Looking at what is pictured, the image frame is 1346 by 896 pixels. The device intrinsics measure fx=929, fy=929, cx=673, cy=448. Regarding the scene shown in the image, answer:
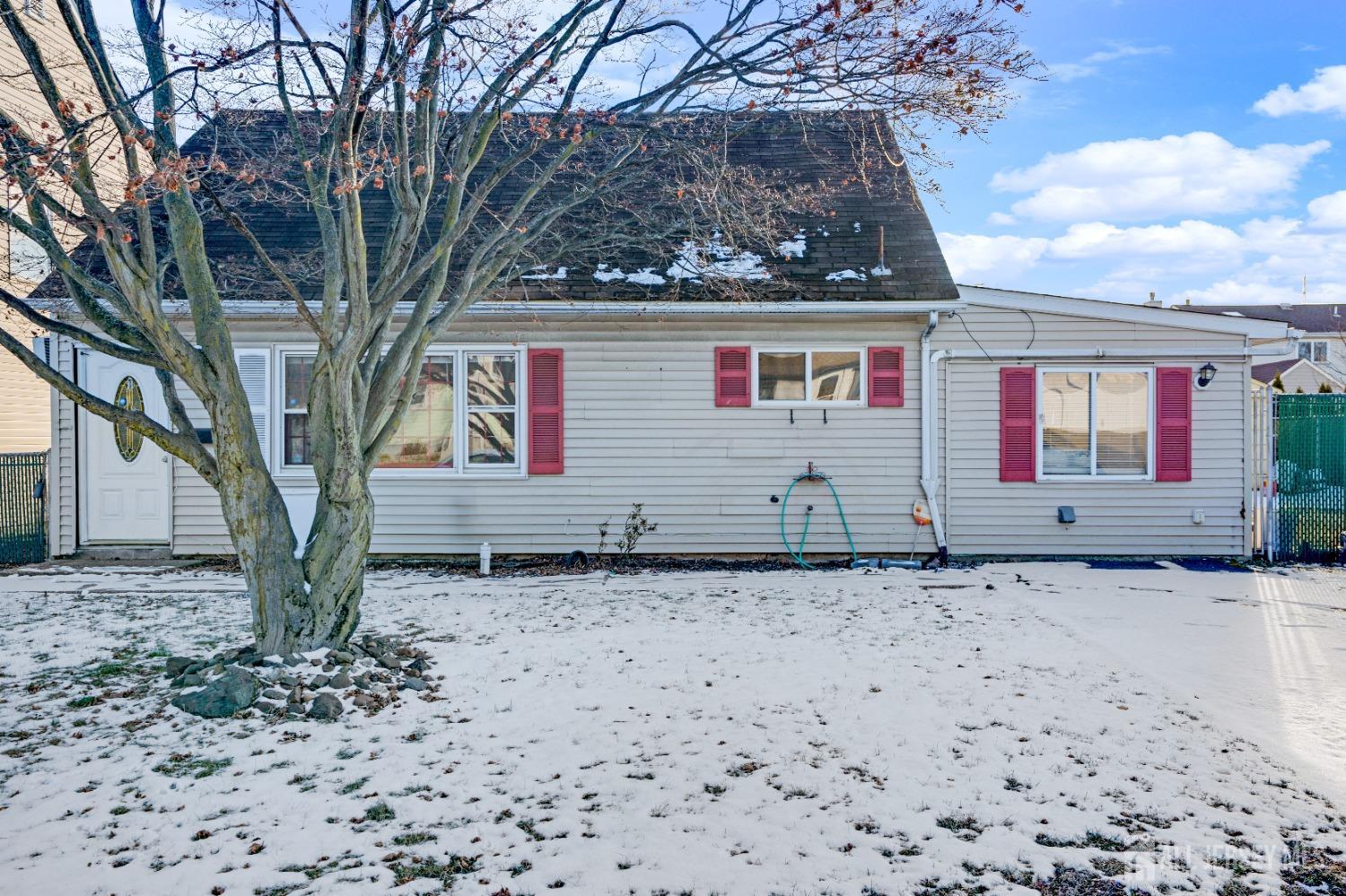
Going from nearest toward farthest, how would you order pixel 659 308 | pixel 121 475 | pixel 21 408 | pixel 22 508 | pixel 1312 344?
pixel 659 308, pixel 121 475, pixel 22 508, pixel 21 408, pixel 1312 344

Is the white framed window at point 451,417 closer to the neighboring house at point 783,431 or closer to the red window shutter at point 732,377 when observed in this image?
the neighboring house at point 783,431

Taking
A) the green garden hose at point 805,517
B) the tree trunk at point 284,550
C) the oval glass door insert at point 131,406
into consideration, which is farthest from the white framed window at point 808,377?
the oval glass door insert at point 131,406

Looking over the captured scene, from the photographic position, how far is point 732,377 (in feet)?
32.5

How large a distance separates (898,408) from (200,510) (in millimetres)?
7573

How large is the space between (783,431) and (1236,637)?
4648 mm

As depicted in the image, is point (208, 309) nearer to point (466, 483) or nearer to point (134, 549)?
point (466, 483)

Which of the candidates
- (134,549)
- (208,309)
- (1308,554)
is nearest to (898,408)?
(1308,554)

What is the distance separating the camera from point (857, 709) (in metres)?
4.77

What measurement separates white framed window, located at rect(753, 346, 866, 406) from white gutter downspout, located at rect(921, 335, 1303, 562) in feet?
2.19

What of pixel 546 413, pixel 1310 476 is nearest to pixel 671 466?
pixel 546 413

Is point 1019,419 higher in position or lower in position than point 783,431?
higher

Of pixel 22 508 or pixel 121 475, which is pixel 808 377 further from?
pixel 22 508

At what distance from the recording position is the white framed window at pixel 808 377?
9906 mm

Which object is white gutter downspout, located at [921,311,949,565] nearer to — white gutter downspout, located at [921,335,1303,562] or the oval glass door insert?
white gutter downspout, located at [921,335,1303,562]
